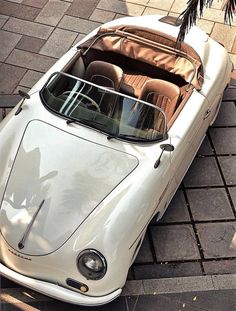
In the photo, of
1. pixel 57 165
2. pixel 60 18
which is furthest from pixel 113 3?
pixel 57 165

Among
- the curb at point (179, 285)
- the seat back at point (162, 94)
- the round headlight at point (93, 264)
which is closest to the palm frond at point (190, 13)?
the seat back at point (162, 94)

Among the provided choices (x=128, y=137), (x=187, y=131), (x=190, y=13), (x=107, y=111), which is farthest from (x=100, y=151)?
(x=190, y=13)

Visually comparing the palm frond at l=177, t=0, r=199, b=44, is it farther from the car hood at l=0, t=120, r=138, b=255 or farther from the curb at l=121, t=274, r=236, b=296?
the curb at l=121, t=274, r=236, b=296

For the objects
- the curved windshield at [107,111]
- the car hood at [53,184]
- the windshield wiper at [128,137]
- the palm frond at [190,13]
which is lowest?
the car hood at [53,184]

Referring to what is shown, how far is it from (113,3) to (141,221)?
4.75m

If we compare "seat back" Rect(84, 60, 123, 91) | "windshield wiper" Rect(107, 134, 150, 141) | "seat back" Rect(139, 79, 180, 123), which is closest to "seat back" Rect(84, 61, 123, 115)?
"seat back" Rect(84, 60, 123, 91)

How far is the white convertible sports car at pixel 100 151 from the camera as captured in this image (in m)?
3.90

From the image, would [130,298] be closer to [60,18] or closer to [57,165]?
[57,165]

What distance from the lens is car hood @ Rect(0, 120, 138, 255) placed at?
156 inches

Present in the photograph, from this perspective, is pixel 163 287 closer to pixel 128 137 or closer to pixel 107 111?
pixel 128 137

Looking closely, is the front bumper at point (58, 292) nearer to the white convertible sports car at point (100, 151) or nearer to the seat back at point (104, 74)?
the white convertible sports car at point (100, 151)

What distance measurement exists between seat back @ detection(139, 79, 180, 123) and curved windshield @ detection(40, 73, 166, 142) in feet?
1.25

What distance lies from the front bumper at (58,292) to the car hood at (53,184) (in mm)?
211

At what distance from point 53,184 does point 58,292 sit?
0.87 m
